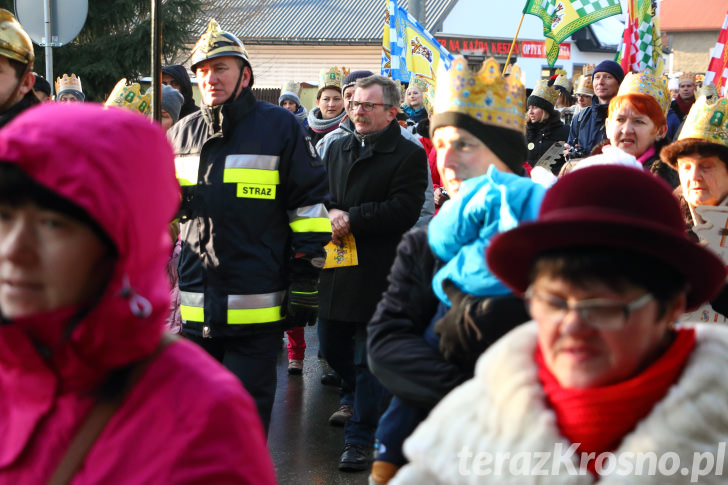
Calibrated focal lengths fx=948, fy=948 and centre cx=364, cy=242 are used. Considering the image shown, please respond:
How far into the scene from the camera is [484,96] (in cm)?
356

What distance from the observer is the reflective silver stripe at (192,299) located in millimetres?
4840

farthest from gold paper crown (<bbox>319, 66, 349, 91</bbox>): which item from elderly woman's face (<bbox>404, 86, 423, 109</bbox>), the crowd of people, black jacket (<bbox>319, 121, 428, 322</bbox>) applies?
the crowd of people

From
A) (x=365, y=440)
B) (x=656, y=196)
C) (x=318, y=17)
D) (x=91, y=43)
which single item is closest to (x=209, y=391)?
(x=656, y=196)

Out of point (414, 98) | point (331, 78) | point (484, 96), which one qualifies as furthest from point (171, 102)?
point (414, 98)

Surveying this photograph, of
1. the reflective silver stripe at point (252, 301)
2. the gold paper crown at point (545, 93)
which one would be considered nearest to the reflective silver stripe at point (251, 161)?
the reflective silver stripe at point (252, 301)

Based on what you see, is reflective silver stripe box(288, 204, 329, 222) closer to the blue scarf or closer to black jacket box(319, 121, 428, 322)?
black jacket box(319, 121, 428, 322)

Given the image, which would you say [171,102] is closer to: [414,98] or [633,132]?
[633,132]

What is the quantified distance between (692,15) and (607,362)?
79.8m

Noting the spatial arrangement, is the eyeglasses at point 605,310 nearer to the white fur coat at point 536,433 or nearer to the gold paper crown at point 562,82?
the white fur coat at point 536,433

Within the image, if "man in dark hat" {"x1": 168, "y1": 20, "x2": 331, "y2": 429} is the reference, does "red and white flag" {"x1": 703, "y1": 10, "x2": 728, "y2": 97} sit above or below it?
above

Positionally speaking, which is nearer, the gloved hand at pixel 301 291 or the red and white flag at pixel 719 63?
the gloved hand at pixel 301 291

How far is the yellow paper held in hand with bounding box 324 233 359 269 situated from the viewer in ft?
20.2

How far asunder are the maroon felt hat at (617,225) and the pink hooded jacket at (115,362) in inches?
28.6

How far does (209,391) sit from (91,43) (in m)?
21.1
